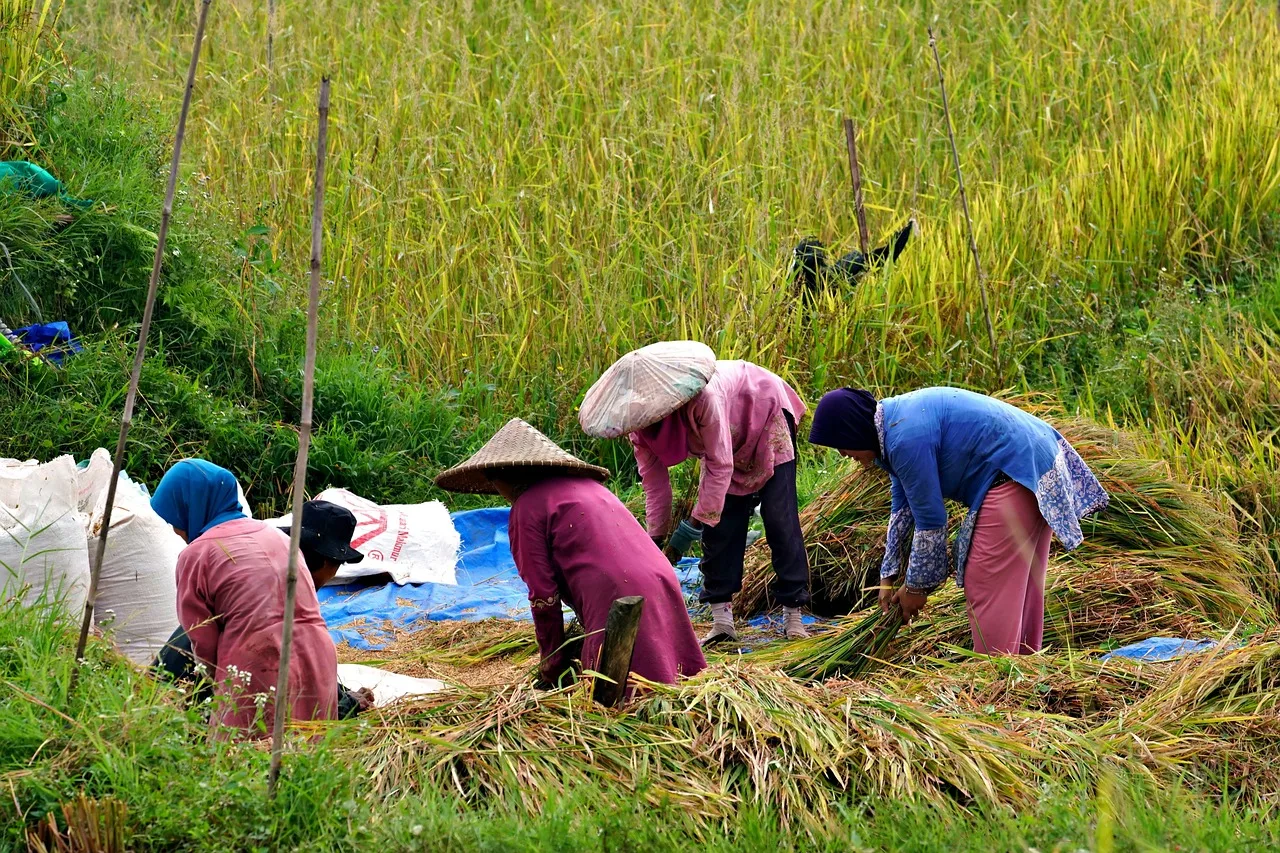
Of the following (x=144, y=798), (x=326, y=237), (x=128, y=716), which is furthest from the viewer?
(x=326, y=237)

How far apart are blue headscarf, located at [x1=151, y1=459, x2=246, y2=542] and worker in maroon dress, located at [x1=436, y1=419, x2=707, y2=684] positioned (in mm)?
614

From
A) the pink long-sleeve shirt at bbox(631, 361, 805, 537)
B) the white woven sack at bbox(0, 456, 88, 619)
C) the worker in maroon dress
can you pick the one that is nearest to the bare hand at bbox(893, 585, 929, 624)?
the worker in maroon dress

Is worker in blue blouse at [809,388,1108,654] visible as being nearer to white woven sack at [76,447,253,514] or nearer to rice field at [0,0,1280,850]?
rice field at [0,0,1280,850]

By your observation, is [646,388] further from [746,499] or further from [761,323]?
[761,323]

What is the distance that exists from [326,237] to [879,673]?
4.72 meters

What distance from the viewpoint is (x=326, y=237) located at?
7598 mm

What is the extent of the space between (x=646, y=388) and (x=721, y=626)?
107 cm

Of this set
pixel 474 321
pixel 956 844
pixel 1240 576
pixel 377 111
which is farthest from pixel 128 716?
pixel 377 111

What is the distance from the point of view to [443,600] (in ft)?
17.9

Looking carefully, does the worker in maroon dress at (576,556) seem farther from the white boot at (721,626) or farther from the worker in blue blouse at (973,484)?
the white boot at (721,626)

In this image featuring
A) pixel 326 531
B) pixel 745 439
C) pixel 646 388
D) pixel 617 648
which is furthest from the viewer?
pixel 745 439

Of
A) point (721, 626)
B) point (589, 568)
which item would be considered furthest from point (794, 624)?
point (589, 568)

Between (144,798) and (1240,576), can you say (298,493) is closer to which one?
(144,798)

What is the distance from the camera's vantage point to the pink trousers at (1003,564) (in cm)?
395
